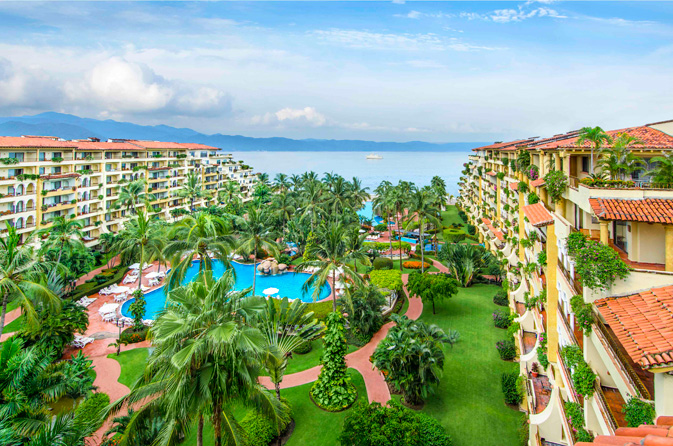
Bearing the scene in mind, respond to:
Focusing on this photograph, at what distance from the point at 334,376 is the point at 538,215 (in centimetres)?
1601

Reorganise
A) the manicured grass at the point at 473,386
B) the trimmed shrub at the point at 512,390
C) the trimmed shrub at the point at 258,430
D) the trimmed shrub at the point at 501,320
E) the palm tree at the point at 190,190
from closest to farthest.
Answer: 1. the trimmed shrub at the point at 258,430
2. the manicured grass at the point at 473,386
3. the trimmed shrub at the point at 512,390
4. the trimmed shrub at the point at 501,320
5. the palm tree at the point at 190,190

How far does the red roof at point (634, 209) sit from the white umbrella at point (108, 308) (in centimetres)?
4175

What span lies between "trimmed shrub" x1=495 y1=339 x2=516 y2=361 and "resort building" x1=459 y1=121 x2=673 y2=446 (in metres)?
2.08

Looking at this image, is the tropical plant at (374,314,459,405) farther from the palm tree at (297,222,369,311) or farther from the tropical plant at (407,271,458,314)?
the tropical plant at (407,271,458,314)

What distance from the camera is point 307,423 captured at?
2339 centimetres

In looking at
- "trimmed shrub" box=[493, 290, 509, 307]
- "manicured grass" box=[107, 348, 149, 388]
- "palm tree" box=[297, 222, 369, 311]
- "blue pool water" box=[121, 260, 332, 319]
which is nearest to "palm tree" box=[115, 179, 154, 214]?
"blue pool water" box=[121, 260, 332, 319]

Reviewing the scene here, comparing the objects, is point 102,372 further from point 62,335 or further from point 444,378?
point 444,378

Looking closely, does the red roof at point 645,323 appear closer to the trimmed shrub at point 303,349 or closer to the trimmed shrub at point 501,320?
the trimmed shrub at point 501,320

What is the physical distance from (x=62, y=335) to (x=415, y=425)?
25.9 metres

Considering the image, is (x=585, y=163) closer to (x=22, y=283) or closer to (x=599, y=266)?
(x=599, y=266)

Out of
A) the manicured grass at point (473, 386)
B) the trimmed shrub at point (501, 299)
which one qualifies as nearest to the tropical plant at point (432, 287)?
the manicured grass at point (473, 386)

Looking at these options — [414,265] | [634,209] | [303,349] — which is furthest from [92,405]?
[414,265]

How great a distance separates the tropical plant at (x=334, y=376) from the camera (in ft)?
81.1

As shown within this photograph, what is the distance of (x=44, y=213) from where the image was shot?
53.8m
